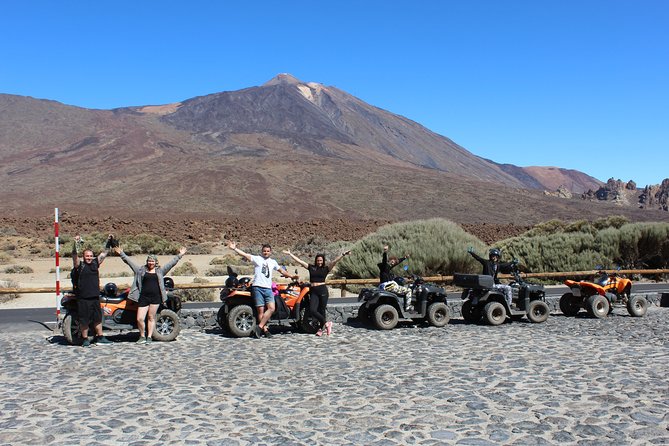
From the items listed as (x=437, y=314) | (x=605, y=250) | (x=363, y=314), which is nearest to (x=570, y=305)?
(x=437, y=314)

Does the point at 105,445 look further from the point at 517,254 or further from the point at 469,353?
the point at 517,254

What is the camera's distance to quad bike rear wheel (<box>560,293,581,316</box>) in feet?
49.6

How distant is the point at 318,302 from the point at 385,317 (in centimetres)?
158

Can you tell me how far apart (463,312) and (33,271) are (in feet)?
69.7

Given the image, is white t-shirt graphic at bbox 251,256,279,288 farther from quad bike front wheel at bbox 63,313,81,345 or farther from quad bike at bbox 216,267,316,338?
quad bike front wheel at bbox 63,313,81,345

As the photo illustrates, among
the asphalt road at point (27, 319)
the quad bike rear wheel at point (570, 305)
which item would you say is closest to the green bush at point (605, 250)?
the quad bike rear wheel at point (570, 305)

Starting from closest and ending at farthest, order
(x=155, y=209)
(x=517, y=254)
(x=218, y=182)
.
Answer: (x=517, y=254)
(x=155, y=209)
(x=218, y=182)

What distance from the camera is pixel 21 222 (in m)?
57.2

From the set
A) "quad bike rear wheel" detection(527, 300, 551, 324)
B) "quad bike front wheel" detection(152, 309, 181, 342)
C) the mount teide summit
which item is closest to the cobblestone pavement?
"quad bike front wheel" detection(152, 309, 181, 342)

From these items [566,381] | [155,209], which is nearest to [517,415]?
[566,381]

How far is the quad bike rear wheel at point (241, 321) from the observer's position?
11.7 meters

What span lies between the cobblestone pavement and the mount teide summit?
6687 centimetres

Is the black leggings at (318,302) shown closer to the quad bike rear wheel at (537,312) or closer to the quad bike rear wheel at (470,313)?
the quad bike rear wheel at (470,313)

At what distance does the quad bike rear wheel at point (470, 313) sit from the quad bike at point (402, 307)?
0.62 metres
